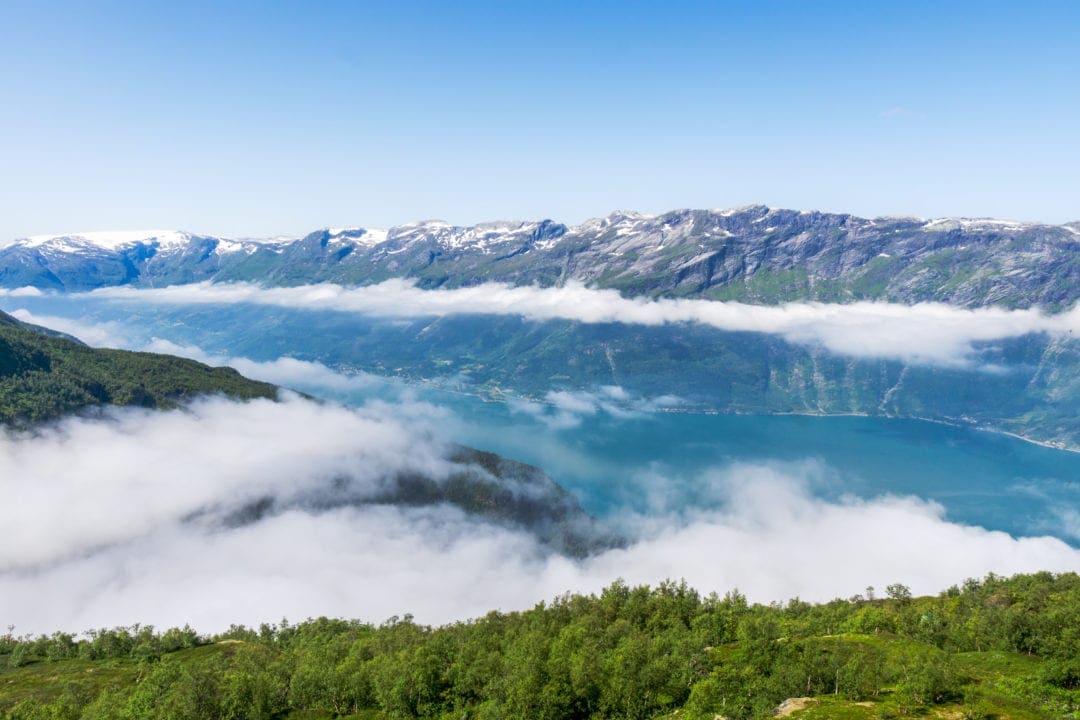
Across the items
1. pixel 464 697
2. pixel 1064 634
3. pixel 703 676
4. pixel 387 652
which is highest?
pixel 1064 634

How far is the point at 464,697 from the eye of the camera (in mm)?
82250

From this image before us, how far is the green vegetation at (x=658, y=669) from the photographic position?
63375 millimetres

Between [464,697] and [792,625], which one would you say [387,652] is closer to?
[464,697]

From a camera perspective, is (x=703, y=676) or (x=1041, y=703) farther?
(x=703, y=676)

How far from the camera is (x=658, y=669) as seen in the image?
73312 mm

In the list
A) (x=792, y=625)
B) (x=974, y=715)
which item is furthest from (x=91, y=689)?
(x=974, y=715)

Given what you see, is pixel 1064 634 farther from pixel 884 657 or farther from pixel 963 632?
pixel 884 657

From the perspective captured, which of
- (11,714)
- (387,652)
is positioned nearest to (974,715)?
(387,652)

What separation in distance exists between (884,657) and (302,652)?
4356 inches

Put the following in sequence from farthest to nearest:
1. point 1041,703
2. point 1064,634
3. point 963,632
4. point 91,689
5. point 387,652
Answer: point 91,689, point 387,652, point 963,632, point 1064,634, point 1041,703

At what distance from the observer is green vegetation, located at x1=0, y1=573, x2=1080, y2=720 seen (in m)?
63.4

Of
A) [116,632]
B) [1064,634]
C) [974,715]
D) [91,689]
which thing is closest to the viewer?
[974,715]

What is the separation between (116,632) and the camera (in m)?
158

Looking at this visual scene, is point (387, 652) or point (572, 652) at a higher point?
point (572, 652)
